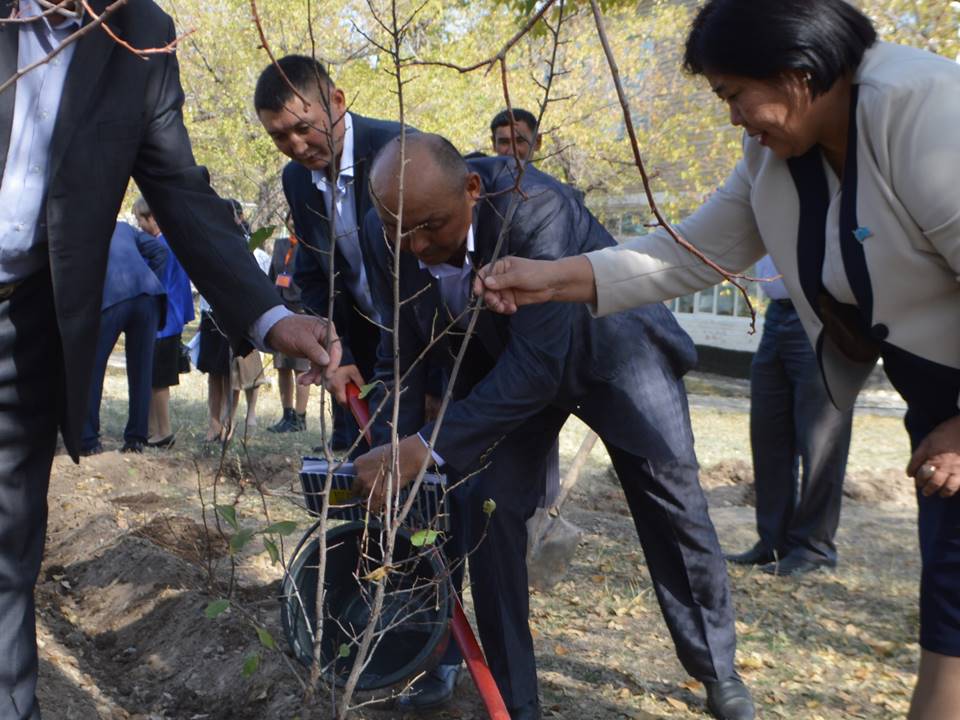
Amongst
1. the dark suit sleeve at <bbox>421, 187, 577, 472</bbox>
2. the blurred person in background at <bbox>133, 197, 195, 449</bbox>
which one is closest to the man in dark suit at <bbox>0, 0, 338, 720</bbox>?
the dark suit sleeve at <bbox>421, 187, 577, 472</bbox>

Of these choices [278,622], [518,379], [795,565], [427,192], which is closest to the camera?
[427,192]

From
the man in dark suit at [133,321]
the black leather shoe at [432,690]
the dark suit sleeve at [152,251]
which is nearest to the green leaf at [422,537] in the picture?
the black leather shoe at [432,690]

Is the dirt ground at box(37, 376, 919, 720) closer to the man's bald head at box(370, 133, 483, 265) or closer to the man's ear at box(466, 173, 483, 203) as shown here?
the man's bald head at box(370, 133, 483, 265)

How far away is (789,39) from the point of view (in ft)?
7.35

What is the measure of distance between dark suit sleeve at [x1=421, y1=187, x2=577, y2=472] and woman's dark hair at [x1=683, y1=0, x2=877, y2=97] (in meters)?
0.93

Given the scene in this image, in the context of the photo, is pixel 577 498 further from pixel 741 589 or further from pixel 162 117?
pixel 162 117

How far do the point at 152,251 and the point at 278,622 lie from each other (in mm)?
5214

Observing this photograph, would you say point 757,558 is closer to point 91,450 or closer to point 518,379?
point 518,379

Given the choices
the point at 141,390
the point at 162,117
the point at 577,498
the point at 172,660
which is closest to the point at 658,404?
the point at 162,117

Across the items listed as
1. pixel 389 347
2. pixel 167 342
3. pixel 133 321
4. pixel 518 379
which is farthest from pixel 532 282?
pixel 167 342

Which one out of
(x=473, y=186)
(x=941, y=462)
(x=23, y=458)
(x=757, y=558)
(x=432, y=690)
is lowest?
(x=432, y=690)

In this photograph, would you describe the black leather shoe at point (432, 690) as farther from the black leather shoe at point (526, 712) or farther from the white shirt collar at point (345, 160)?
the white shirt collar at point (345, 160)

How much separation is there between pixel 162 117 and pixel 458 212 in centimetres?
82

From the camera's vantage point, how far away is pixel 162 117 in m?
2.73
